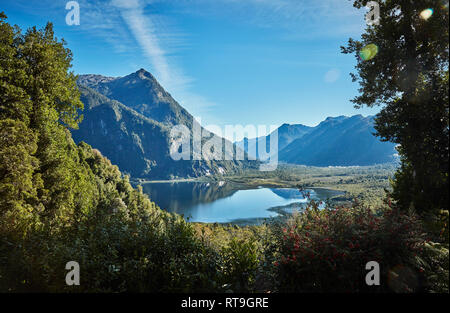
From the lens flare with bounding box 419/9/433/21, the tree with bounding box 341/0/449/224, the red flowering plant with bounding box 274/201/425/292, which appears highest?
the lens flare with bounding box 419/9/433/21

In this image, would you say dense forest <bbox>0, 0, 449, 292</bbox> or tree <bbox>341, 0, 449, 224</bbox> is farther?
tree <bbox>341, 0, 449, 224</bbox>

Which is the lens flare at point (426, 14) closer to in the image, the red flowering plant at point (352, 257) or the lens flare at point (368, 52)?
the lens flare at point (368, 52)

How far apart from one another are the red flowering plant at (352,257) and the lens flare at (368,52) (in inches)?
266

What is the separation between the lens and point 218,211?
135m

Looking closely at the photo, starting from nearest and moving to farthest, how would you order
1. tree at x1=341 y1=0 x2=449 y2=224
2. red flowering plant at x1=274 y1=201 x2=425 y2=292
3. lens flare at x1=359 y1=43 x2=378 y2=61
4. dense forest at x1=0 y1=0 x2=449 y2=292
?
red flowering plant at x1=274 y1=201 x2=425 y2=292, dense forest at x1=0 y1=0 x2=449 y2=292, tree at x1=341 y1=0 x2=449 y2=224, lens flare at x1=359 y1=43 x2=378 y2=61

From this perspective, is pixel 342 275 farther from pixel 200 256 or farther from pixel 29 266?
pixel 29 266

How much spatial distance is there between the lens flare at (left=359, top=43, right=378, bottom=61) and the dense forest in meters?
0.18

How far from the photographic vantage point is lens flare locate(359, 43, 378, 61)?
→ 9391mm

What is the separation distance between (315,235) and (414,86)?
6438 mm

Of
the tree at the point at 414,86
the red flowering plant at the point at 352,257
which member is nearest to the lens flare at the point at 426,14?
the tree at the point at 414,86

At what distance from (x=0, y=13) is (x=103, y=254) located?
575 inches

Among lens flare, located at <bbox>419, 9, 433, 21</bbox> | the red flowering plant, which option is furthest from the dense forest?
lens flare, located at <bbox>419, 9, 433, 21</bbox>

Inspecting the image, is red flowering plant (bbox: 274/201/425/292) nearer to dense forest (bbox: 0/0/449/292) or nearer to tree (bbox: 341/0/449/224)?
dense forest (bbox: 0/0/449/292)
